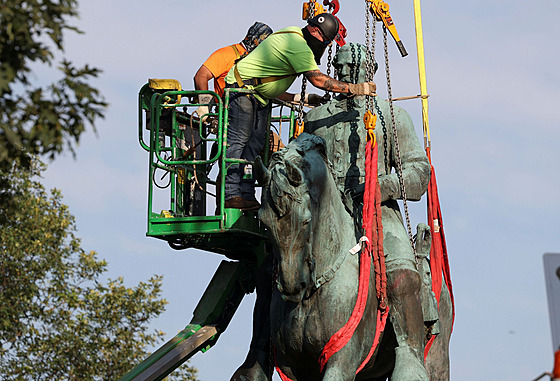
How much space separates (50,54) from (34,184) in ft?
55.7

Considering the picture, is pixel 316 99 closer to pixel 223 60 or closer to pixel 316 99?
pixel 316 99

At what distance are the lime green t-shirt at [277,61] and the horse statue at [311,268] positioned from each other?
4.23 feet

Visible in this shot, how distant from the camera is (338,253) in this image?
9.37 metres

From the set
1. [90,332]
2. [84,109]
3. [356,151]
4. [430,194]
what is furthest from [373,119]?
[90,332]

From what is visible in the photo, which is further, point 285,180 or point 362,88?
point 362,88

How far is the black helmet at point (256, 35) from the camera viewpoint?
11828mm

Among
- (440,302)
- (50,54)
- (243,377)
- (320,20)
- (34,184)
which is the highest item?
(34,184)

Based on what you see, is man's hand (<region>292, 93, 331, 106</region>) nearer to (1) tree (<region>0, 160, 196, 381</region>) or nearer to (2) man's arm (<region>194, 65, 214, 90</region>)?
(2) man's arm (<region>194, 65, 214, 90</region>)

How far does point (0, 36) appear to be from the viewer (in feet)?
22.9

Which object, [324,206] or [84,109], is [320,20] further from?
[84,109]

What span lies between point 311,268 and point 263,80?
2.39m

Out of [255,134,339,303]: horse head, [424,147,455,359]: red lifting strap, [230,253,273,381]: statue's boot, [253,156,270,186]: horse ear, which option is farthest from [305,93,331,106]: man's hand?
[253,156,270,186]: horse ear

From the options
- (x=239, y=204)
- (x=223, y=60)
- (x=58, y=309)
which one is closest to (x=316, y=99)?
(x=223, y=60)

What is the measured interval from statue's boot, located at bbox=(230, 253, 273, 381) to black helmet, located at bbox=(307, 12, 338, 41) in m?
2.07
